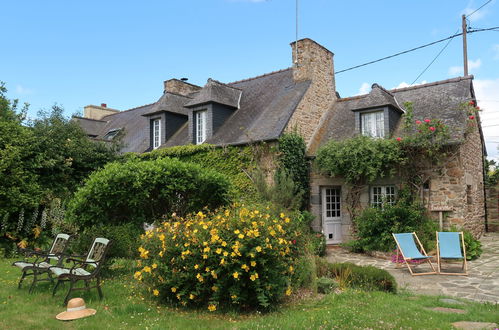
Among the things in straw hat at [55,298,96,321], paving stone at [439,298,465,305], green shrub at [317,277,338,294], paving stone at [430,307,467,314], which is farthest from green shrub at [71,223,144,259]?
paving stone at [439,298,465,305]

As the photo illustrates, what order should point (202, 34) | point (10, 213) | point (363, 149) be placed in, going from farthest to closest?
point (363, 149)
point (10, 213)
point (202, 34)

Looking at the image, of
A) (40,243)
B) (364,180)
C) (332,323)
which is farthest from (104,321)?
(364,180)

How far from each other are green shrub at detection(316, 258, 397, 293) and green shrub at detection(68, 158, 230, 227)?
145 inches

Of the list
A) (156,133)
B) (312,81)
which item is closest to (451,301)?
(312,81)

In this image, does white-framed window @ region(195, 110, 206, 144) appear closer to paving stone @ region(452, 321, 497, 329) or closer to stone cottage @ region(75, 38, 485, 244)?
stone cottage @ region(75, 38, 485, 244)

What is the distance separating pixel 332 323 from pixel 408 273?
4869 mm

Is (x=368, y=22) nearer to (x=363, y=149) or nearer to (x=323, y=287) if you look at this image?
(x=363, y=149)

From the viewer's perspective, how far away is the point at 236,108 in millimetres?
16453

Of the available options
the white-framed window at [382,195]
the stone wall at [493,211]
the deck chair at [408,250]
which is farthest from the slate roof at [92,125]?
the stone wall at [493,211]

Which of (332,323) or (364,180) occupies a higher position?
(364,180)

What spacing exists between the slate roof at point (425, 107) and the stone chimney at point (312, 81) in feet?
1.46

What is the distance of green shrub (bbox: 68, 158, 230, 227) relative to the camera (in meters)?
8.79

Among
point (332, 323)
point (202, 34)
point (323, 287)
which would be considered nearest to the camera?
point (332, 323)

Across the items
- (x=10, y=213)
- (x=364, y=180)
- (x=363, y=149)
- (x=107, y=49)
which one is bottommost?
(x=10, y=213)
